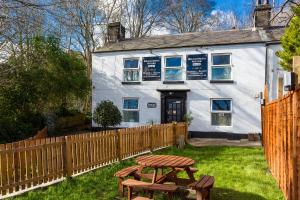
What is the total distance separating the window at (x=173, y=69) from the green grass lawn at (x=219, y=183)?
916cm

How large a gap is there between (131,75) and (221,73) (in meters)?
5.99

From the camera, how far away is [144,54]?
2059cm

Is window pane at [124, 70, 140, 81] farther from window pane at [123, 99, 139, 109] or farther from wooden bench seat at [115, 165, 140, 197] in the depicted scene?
wooden bench seat at [115, 165, 140, 197]

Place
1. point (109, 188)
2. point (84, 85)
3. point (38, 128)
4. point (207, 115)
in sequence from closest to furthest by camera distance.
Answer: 1. point (109, 188)
2. point (38, 128)
3. point (207, 115)
4. point (84, 85)

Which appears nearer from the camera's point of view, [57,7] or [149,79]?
[57,7]

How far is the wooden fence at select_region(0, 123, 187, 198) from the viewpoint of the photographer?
21.6 feet

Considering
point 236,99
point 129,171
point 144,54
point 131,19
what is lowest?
point 129,171

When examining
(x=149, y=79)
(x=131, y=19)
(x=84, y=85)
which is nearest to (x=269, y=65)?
(x=149, y=79)

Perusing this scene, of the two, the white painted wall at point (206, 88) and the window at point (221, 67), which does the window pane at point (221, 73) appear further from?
the white painted wall at point (206, 88)

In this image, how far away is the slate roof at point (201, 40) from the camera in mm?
18406

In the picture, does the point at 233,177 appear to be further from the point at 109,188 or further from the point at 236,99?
the point at 236,99

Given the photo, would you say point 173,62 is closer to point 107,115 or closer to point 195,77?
point 195,77

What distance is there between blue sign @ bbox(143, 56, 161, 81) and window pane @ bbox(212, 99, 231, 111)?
393 centimetres

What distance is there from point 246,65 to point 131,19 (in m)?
19.1
